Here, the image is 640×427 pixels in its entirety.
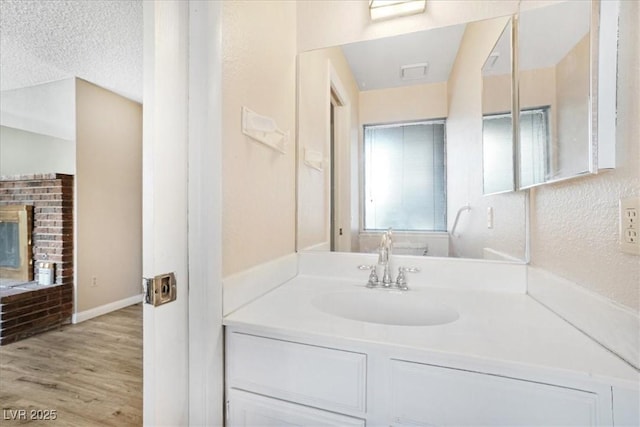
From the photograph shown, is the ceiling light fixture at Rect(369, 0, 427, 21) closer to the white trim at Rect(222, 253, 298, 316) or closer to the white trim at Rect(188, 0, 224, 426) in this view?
the white trim at Rect(188, 0, 224, 426)

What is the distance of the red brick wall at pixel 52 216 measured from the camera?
3.02m

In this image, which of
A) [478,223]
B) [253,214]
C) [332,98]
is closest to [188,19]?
[253,214]

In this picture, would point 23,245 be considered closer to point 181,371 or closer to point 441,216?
point 181,371

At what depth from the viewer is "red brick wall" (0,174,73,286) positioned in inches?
119

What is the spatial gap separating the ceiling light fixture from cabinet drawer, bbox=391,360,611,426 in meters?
1.49

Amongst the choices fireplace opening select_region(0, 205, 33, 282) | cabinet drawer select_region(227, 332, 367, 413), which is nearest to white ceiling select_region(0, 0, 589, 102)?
cabinet drawer select_region(227, 332, 367, 413)

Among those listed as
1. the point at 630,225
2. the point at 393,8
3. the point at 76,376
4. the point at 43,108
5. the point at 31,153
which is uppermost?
the point at 43,108

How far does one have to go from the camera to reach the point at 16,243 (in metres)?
3.17

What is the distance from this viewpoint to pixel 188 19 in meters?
0.88

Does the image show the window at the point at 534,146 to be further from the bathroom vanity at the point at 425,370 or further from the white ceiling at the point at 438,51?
the bathroom vanity at the point at 425,370

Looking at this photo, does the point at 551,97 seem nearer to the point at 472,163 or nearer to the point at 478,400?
the point at 472,163

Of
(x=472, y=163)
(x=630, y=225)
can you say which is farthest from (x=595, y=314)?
(x=472, y=163)

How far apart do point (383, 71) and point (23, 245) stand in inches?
154

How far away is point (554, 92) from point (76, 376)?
9.99ft
